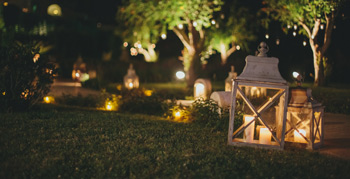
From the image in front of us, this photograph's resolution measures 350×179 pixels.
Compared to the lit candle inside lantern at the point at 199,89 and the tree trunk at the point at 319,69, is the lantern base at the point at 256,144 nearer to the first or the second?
the lit candle inside lantern at the point at 199,89

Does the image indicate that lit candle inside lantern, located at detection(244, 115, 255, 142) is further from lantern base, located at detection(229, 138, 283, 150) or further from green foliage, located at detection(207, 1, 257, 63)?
green foliage, located at detection(207, 1, 257, 63)

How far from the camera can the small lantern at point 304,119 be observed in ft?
19.2

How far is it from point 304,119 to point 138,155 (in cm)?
282

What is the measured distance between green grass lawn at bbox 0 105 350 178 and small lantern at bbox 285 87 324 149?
1.06 feet

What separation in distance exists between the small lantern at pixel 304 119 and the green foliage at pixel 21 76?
220 inches

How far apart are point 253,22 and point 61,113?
46.2ft

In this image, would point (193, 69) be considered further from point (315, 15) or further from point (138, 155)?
point (138, 155)

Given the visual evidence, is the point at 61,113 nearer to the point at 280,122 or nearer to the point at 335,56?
the point at 280,122

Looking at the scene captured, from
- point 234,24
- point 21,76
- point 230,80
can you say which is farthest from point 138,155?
point 234,24

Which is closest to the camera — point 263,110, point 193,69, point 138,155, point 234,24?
point 138,155

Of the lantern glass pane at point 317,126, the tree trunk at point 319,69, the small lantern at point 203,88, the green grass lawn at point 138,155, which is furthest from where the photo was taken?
the tree trunk at point 319,69

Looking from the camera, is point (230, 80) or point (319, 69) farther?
point (319, 69)

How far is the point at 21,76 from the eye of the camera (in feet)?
27.8

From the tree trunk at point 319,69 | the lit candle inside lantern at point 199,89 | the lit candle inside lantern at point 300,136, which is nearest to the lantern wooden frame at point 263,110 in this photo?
the lit candle inside lantern at point 300,136
